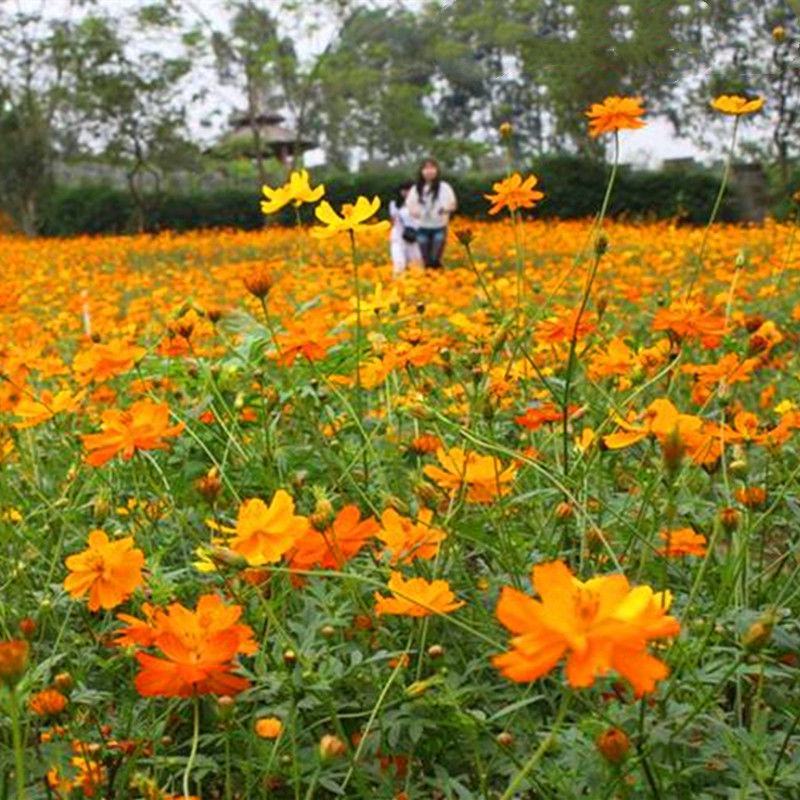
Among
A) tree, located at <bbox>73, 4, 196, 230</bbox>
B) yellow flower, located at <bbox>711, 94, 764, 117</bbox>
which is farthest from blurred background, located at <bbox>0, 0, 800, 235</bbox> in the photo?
yellow flower, located at <bbox>711, 94, 764, 117</bbox>

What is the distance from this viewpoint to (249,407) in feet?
5.45

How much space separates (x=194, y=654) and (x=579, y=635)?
0.99 ft

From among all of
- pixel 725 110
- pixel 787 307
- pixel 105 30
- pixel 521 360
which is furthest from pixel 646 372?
pixel 105 30

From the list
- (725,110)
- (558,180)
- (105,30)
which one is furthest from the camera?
(105,30)

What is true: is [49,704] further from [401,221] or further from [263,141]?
[263,141]

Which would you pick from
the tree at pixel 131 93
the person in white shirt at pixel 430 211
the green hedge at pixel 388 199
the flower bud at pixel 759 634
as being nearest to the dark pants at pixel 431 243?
the person in white shirt at pixel 430 211

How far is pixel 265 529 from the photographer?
761mm

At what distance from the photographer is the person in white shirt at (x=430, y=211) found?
6641mm

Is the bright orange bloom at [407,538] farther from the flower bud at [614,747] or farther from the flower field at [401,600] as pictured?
the flower bud at [614,747]

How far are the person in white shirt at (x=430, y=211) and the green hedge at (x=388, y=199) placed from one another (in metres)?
6.38

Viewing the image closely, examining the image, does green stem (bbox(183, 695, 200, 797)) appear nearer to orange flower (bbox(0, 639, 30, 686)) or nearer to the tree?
orange flower (bbox(0, 639, 30, 686))

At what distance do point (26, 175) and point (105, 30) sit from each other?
2315mm

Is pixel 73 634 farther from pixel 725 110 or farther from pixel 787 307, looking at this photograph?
pixel 787 307

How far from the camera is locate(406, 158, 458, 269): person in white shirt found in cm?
664
